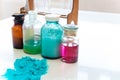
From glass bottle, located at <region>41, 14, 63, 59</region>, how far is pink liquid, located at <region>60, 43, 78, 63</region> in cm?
3

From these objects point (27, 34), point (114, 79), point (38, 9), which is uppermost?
point (38, 9)

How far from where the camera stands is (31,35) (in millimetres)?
994

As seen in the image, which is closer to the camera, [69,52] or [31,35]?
[69,52]

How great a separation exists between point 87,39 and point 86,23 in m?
0.31

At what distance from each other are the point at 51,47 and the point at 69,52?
0.27 feet

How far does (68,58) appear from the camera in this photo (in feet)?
2.89

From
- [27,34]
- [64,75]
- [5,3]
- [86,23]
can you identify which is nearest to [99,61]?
[64,75]

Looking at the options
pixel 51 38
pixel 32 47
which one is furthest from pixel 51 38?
pixel 32 47

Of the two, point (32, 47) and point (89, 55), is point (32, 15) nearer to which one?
point (32, 47)

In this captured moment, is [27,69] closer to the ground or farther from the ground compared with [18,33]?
closer to the ground

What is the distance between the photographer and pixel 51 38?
886 mm

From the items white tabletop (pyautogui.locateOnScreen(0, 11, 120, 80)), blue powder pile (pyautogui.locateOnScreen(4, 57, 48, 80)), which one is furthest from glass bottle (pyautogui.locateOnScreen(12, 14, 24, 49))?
blue powder pile (pyautogui.locateOnScreen(4, 57, 48, 80))

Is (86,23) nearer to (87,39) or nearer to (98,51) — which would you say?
(87,39)

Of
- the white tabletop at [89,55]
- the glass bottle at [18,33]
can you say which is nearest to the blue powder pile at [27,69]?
the white tabletop at [89,55]
